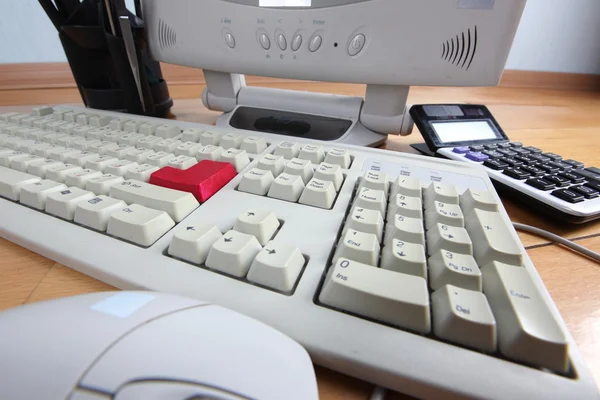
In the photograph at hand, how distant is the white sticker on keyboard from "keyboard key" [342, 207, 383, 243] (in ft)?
0.35

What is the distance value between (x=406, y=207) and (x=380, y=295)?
107 millimetres

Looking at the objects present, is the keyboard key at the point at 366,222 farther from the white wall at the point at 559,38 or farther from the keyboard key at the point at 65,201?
the white wall at the point at 559,38

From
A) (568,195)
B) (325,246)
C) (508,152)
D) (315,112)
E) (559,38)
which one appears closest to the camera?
(325,246)

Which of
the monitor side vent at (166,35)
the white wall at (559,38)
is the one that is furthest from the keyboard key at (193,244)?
the white wall at (559,38)

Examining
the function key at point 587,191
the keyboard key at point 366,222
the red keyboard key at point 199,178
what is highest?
the function key at point 587,191

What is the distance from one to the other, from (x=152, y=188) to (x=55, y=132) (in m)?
0.26

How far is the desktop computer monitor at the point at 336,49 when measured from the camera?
424mm

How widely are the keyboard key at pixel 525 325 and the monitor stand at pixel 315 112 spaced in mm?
355

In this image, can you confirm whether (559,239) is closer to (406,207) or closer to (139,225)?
(406,207)

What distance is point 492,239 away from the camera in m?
0.22

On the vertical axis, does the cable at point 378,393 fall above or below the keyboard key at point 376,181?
below

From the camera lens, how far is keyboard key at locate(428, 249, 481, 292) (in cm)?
19

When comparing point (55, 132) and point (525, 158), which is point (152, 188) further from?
point (525, 158)

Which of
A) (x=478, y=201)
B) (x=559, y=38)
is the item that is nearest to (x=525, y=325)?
(x=478, y=201)
